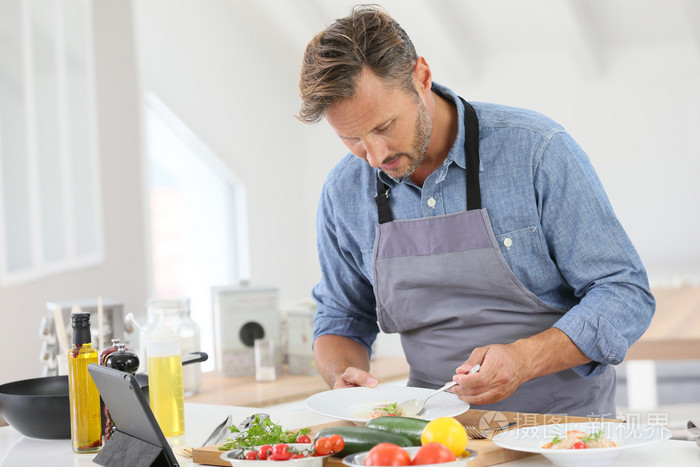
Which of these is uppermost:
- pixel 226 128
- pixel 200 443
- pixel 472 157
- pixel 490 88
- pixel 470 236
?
pixel 490 88

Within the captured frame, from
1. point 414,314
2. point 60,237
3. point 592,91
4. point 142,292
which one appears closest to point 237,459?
point 414,314

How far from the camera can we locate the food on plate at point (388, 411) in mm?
1487

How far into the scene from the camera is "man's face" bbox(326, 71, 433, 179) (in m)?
1.71

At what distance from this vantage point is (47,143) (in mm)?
3699

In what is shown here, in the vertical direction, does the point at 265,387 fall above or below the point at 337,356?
below

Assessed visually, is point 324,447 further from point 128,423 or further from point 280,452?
point 128,423

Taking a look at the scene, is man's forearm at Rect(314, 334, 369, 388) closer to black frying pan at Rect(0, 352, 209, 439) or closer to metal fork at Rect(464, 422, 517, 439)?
black frying pan at Rect(0, 352, 209, 439)

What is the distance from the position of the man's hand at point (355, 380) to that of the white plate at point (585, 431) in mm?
417

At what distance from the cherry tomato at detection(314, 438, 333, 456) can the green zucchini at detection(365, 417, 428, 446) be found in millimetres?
87

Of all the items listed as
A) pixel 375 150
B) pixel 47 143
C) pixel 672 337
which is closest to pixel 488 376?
pixel 375 150

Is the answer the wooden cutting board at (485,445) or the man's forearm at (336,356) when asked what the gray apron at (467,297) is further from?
the wooden cutting board at (485,445)

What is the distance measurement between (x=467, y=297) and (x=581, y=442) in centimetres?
70

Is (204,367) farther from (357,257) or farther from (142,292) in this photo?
(357,257)

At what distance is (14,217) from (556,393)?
247 centimetres
